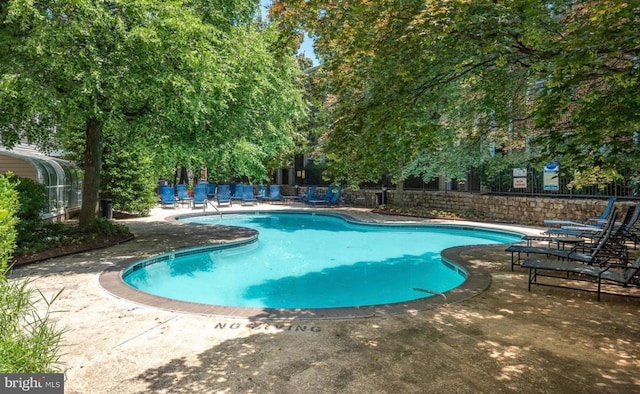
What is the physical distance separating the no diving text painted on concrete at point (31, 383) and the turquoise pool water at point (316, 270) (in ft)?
13.9

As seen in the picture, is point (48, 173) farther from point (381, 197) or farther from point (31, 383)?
point (381, 197)

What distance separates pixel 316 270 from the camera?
8.88 meters

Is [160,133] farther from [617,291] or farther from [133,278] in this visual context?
[617,291]

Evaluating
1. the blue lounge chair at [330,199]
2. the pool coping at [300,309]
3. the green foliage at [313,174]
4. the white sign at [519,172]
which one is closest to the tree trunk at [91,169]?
the pool coping at [300,309]

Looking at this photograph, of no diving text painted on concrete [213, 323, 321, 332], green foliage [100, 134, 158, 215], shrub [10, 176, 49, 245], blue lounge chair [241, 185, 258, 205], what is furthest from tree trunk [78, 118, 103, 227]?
blue lounge chair [241, 185, 258, 205]

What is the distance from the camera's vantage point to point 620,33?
9.18 feet

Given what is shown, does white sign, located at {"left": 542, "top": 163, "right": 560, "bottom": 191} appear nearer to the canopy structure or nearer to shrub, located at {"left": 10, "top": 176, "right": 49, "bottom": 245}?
shrub, located at {"left": 10, "top": 176, "right": 49, "bottom": 245}

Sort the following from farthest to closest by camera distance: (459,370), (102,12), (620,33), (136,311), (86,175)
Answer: (86,175)
(102,12)
(136,311)
(459,370)
(620,33)

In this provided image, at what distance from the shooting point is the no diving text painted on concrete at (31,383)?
2223 millimetres

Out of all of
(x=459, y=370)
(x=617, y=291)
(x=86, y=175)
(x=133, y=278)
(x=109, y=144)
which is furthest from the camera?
(x=109, y=144)

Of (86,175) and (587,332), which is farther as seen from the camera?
(86,175)

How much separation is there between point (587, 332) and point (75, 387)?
16.2 ft

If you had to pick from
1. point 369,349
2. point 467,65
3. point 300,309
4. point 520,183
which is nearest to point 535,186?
point 520,183

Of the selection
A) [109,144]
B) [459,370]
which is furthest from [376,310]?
[109,144]
